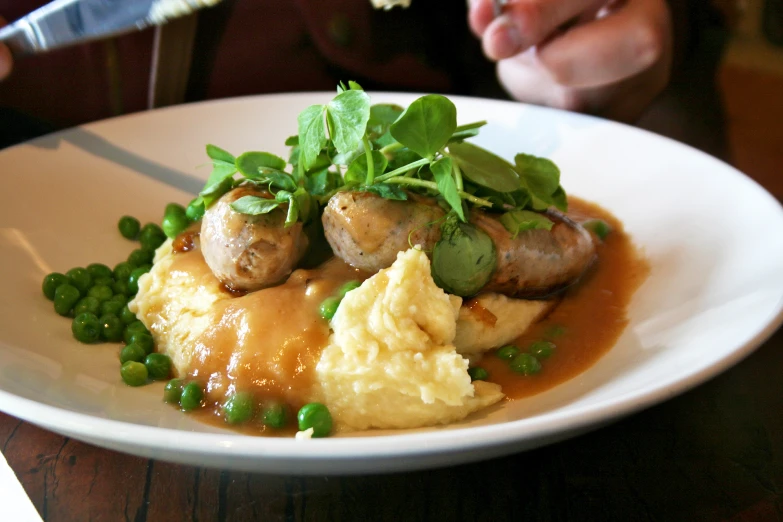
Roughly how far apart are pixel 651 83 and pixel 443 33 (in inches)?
72.1

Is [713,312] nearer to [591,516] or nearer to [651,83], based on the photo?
[591,516]

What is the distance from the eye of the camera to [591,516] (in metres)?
2.02

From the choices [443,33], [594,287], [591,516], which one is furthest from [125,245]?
[443,33]

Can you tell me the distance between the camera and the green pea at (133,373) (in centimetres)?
264

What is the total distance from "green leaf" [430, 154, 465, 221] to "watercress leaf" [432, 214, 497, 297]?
93mm

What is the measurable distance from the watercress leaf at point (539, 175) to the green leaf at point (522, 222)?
0.16 m

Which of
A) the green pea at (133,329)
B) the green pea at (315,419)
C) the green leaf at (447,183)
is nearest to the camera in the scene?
the green pea at (315,419)

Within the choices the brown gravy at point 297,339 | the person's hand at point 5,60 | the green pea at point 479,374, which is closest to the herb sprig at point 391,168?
the brown gravy at point 297,339

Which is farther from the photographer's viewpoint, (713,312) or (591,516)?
(713,312)

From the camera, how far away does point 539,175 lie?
306 centimetres

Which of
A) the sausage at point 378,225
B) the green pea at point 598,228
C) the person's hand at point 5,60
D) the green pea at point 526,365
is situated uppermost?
the person's hand at point 5,60

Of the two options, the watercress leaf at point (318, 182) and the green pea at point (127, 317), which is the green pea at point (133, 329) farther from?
the watercress leaf at point (318, 182)

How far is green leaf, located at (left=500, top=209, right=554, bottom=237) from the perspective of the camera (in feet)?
9.30

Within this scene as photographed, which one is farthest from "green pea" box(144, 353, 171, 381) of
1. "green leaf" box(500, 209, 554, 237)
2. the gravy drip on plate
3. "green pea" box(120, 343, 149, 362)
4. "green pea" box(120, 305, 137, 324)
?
"green leaf" box(500, 209, 554, 237)
